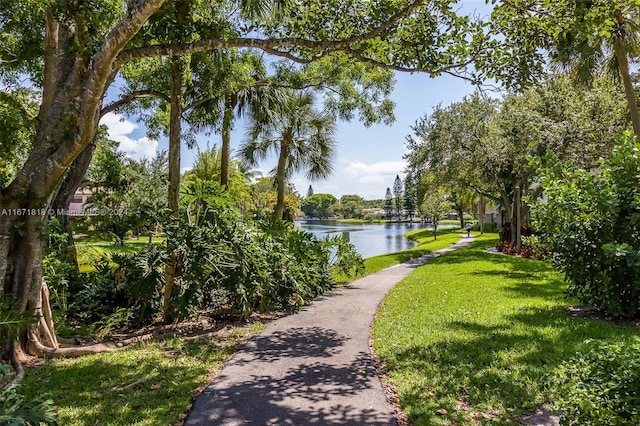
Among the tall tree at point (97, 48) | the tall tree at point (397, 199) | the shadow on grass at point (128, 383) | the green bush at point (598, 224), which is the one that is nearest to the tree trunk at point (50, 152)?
the tall tree at point (97, 48)

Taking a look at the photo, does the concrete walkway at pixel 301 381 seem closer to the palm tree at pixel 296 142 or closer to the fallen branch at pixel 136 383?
the fallen branch at pixel 136 383

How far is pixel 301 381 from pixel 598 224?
482cm

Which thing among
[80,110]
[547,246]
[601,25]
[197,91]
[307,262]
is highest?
[197,91]

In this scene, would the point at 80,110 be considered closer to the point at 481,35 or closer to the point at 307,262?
the point at 481,35

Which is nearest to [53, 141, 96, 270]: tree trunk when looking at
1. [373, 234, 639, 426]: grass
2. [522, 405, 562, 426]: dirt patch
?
[373, 234, 639, 426]: grass

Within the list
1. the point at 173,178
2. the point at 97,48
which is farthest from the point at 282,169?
the point at 97,48

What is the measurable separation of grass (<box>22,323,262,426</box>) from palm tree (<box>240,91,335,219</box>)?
719 cm

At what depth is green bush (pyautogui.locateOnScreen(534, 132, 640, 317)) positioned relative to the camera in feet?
17.6

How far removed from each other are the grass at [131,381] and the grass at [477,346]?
212 cm

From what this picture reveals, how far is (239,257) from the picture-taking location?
6.50 meters

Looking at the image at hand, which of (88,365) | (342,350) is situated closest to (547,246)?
(342,350)

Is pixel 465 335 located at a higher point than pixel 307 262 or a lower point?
lower

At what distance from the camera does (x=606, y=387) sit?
2.31m

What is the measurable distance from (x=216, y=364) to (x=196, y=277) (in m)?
1.71
